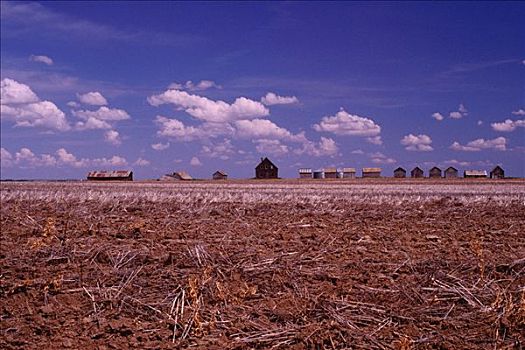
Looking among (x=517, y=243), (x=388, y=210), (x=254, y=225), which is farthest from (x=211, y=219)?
(x=517, y=243)

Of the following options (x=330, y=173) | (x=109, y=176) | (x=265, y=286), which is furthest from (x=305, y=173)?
(x=265, y=286)

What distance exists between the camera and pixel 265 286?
8.18 meters

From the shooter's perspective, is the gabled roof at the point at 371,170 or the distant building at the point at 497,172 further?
the gabled roof at the point at 371,170

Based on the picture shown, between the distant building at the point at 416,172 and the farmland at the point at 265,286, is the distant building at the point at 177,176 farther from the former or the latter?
the farmland at the point at 265,286

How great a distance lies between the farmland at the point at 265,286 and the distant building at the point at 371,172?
11538 centimetres

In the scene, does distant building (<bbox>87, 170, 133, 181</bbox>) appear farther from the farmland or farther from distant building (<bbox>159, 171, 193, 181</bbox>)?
the farmland

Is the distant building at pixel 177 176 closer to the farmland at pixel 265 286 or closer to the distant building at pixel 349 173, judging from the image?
the distant building at pixel 349 173

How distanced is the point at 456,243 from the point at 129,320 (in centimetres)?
582

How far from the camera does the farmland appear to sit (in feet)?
22.6

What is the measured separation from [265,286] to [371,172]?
12051 cm

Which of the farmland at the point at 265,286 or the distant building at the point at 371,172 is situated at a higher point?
the distant building at the point at 371,172

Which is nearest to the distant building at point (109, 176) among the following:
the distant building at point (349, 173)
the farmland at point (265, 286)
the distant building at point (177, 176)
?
the distant building at point (177, 176)

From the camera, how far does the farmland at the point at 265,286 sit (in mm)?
6879

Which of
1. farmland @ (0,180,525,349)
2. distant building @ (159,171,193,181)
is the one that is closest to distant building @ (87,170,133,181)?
distant building @ (159,171,193,181)
